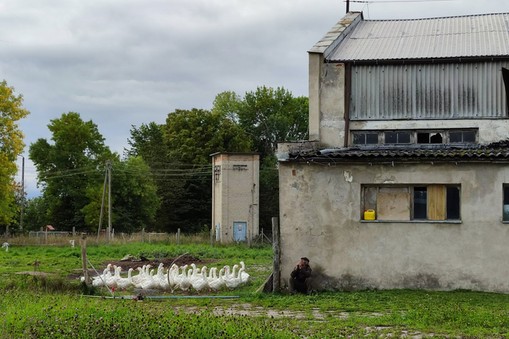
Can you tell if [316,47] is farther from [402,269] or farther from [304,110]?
[304,110]

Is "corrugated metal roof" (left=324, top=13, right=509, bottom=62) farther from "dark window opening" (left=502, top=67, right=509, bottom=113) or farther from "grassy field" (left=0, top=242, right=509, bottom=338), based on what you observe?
"grassy field" (left=0, top=242, right=509, bottom=338)

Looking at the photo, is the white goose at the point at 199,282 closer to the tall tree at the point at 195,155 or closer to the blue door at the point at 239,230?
the blue door at the point at 239,230

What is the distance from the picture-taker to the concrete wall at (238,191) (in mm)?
56156

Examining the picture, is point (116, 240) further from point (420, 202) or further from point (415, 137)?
point (420, 202)

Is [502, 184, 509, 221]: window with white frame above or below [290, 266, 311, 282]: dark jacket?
above

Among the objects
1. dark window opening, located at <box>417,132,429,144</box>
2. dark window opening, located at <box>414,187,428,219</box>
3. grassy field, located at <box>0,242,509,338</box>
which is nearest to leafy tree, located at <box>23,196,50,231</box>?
dark window opening, located at <box>417,132,429,144</box>

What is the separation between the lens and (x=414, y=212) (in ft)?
69.0

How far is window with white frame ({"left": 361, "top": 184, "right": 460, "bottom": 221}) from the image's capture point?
68.3ft

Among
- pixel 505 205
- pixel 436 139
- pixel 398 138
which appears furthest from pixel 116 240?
pixel 505 205

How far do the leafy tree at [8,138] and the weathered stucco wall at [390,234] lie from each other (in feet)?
119

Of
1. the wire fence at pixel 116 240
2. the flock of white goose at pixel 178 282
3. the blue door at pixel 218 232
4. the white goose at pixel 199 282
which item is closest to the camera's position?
the white goose at pixel 199 282

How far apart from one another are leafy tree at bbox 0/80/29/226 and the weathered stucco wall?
36187 mm

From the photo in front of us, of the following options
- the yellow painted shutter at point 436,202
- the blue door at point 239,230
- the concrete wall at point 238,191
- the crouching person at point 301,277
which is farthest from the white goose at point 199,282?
the concrete wall at point 238,191

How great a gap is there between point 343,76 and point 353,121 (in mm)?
1518
